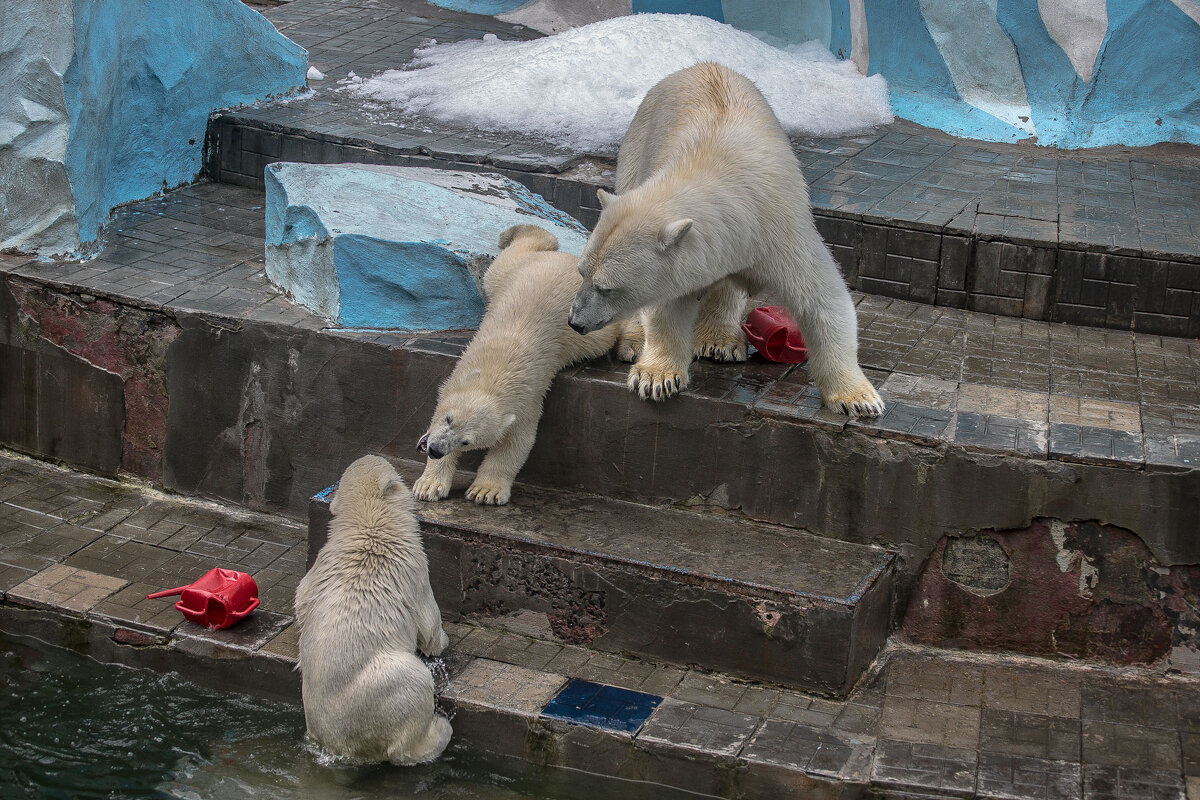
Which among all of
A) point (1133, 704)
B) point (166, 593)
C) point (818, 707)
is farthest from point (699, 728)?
point (166, 593)

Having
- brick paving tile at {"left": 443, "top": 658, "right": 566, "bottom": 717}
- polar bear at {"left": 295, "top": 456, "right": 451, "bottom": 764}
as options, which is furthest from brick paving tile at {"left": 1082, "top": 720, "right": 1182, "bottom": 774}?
polar bear at {"left": 295, "top": 456, "right": 451, "bottom": 764}

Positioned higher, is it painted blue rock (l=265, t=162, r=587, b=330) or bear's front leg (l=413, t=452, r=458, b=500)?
painted blue rock (l=265, t=162, r=587, b=330)

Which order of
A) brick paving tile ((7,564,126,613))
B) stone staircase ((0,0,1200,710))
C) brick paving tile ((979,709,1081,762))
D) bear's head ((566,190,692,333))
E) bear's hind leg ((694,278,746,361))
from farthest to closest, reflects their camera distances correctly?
bear's hind leg ((694,278,746,361)), brick paving tile ((7,564,126,613)), stone staircase ((0,0,1200,710)), bear's head ((566,190,692,333)), brick paving tile ((979,709,1081,762))

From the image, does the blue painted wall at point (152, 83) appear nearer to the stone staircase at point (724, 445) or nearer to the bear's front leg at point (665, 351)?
the stone staircase at point (724, 445)

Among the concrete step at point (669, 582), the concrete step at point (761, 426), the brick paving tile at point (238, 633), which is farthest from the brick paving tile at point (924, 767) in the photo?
the brick paving tile at point (238, 633)

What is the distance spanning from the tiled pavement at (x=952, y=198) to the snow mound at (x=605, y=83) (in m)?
0.25

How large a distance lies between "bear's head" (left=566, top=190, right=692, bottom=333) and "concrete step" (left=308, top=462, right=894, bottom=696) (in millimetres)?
897

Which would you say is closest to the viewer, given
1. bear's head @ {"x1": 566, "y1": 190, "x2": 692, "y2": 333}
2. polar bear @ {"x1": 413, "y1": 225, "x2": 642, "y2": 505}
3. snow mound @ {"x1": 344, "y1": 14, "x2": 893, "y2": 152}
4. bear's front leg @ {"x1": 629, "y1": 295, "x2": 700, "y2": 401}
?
bear's head @ {"x1": 566, "y1": 190, "x2": 692, "y2": 333}

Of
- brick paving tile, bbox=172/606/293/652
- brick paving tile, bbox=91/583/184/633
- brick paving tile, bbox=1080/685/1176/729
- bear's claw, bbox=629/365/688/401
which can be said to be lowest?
brick paving tile, bbox=91/583/184/633

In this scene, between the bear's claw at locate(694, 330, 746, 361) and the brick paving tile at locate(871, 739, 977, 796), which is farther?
the bear's claw at locate(694, 330, 746, 361)

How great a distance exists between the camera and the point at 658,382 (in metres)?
5.03

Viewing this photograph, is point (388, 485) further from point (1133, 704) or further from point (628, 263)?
point (1133, 704)

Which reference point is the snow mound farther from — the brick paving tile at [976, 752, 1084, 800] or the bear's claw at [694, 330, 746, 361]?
the brick paving tile at [976, 752, 1084, 800]

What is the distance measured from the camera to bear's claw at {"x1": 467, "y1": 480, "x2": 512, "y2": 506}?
199 inches
